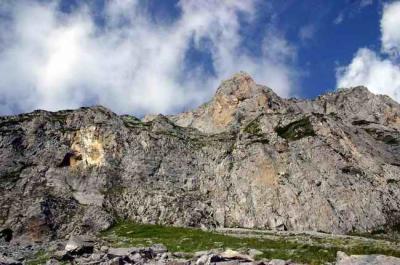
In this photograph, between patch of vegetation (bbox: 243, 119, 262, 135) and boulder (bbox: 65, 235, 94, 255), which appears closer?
boulder (bbox: 65, 235, 94, 255)

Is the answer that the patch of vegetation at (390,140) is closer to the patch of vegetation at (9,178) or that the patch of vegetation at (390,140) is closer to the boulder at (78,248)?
the patch of vegetation at (9,178)

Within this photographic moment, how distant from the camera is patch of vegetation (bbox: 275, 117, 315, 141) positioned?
511 feet

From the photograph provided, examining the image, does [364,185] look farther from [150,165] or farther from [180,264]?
[180,264]

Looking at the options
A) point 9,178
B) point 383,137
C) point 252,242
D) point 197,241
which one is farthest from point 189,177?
point 252,242

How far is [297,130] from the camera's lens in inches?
6324

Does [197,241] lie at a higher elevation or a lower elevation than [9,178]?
lower

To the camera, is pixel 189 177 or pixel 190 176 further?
pixel 190 176

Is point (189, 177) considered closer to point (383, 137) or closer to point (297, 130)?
point (297, 130)

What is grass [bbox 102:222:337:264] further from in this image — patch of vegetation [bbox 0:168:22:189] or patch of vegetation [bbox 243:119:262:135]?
patch of vegetation [bbox 243:119:262:135]

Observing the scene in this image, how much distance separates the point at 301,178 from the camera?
13925 cm

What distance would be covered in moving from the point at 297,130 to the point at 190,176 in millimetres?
37682

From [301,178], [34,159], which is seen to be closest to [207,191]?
[301,178]

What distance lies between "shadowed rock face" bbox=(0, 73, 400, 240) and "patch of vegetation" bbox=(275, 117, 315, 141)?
1.48 ft

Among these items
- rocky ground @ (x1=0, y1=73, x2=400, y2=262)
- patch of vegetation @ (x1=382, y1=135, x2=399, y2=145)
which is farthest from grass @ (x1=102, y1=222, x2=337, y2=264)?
patch of vegetation @ (x1=382, y1=135, x2=399, y2=145)
